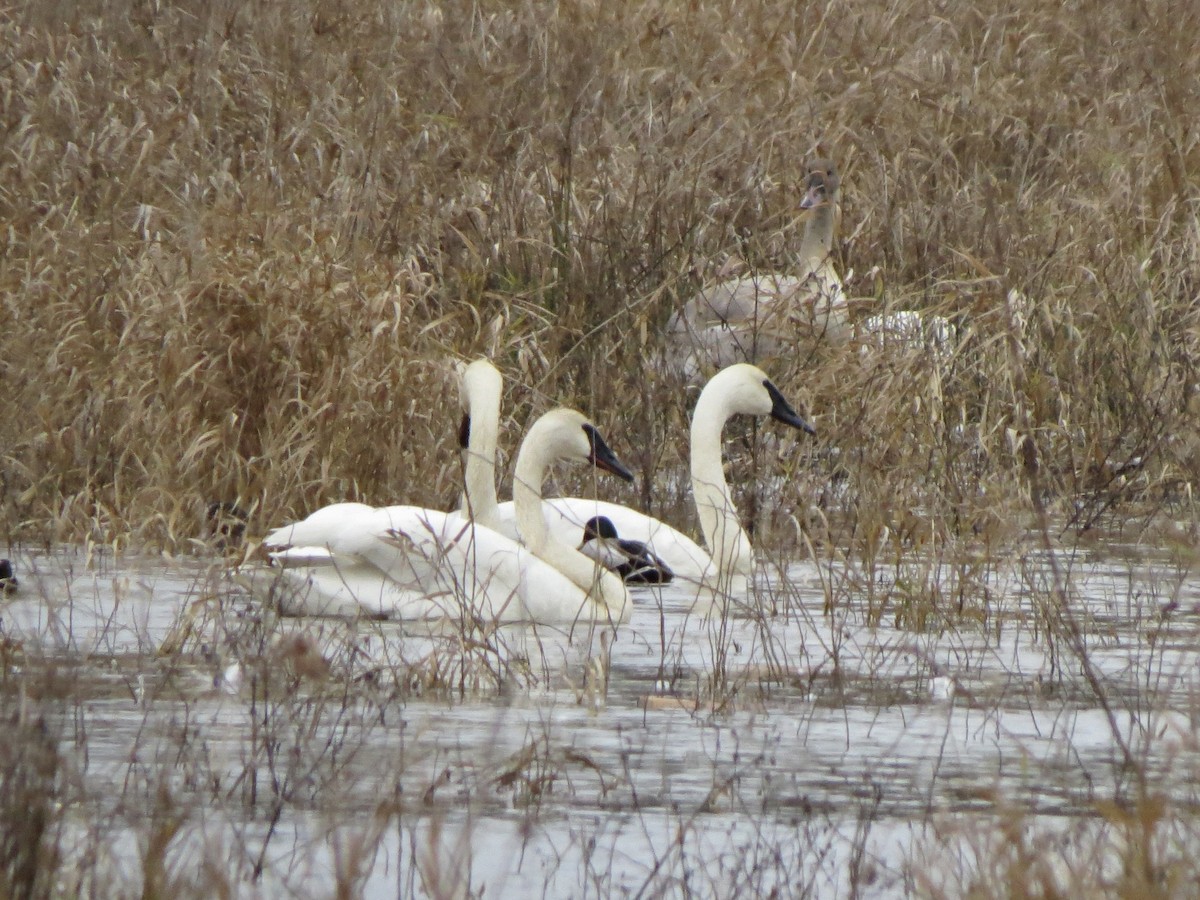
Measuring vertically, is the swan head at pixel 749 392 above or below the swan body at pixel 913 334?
below

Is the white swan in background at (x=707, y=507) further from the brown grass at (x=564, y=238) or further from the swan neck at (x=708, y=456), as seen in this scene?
the brown grass at (x=564, y=238)

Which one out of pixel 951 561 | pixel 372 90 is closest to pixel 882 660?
pixel 951 561

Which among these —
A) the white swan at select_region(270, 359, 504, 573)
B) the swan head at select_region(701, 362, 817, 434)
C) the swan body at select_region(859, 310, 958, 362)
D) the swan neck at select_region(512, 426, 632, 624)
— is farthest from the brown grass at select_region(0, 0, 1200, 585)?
the swan neck at select_region(512, 426, 632, 624)

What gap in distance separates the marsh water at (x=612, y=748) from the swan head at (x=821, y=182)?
4772 millimetres

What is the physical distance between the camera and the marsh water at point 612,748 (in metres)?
3.75

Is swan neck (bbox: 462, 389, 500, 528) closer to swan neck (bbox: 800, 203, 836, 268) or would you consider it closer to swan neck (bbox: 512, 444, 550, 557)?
swan neck (bbox: 512, 444, 550, 557)

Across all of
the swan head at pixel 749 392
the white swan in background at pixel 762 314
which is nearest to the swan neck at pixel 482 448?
the swan head at pixel 749 392

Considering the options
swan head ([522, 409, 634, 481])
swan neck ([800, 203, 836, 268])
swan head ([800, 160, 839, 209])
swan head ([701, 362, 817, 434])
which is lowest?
swan head ([522, 409, 634, 481])

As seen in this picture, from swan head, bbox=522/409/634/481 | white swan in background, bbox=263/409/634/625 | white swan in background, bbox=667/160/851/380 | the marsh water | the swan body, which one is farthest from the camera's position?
white swan in background, bbox=667/160/851/380

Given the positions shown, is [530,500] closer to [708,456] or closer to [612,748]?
[708,456]

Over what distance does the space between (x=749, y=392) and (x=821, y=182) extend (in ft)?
10.7

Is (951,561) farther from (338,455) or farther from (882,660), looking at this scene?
(338,455)

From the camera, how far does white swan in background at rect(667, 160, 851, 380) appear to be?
9500 mm

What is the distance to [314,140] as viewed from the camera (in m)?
11.8
